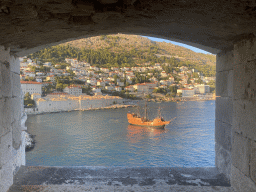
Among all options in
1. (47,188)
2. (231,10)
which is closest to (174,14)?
(231,10)

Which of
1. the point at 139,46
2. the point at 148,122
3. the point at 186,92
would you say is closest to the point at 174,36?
the point at 148,122

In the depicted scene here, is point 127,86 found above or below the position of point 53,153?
above

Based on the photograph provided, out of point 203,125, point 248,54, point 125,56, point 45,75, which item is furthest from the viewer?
point 125,56

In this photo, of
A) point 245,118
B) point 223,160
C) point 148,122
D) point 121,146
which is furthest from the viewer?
point 148,122

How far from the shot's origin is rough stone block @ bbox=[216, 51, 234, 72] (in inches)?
73.7

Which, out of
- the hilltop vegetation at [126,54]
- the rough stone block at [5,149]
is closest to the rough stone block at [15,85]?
the rough stone block at [5,149]

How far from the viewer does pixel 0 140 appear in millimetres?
Result: 1531

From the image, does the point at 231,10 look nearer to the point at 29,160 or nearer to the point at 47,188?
the point at 47,188

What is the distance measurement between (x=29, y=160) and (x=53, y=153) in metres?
2.19

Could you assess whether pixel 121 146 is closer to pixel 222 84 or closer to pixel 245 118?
pixel 222 84

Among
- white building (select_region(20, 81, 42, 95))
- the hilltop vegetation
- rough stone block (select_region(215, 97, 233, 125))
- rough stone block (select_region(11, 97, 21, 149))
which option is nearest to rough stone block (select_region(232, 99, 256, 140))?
rough stone block (select_region(215, 97, 233, 125))

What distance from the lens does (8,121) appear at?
172 centimetres

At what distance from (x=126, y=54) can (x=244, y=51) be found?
82.9 m

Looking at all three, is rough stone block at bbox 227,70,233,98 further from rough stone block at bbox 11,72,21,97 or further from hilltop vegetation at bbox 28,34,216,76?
hilltop vegetation at bbox 28,34,216,76
